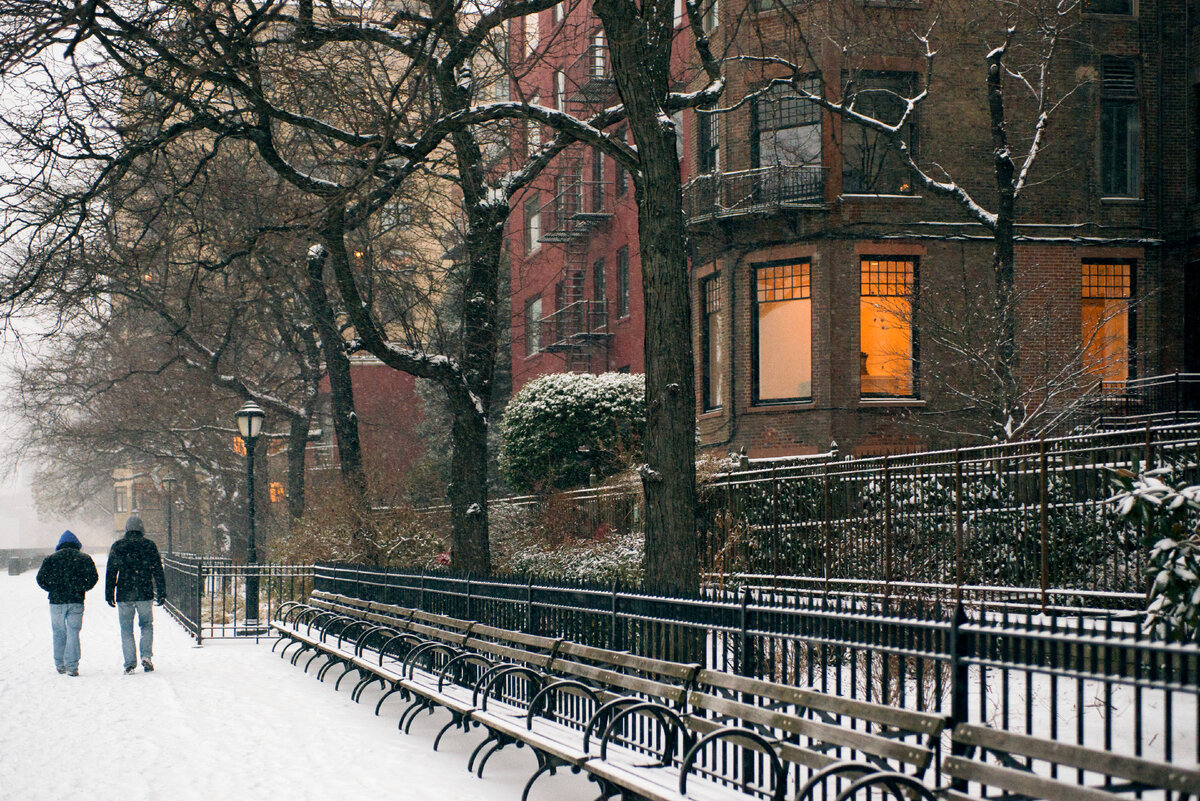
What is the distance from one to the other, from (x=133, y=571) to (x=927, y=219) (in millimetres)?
17701

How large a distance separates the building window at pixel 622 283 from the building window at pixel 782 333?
796cm

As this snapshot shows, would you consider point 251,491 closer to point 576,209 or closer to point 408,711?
point 408,711

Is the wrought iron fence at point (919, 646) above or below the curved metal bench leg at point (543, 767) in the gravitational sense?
above

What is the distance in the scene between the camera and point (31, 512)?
19850 cm

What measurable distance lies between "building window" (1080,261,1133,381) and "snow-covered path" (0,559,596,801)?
18645 mm

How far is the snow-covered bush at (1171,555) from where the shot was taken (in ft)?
24.5

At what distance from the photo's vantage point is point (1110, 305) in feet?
88.0

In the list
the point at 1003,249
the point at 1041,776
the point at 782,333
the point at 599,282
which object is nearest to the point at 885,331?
the point at 782,333

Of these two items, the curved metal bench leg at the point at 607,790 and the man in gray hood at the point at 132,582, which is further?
the man in gray hood at the point at 132,582

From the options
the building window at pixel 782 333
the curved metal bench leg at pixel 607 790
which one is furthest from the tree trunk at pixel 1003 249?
the curved metal bench leg at pixel 607 790

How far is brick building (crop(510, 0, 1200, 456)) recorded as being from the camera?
1022 inches

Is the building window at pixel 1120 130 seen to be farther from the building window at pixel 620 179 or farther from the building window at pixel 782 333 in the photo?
the building window at pixel 620 179

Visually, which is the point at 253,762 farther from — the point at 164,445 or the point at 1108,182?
the point at 164,445

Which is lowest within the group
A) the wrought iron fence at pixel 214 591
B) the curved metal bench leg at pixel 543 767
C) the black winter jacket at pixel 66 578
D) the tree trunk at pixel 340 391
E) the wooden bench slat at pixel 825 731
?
the wrought iron fence at pixel 214 591
